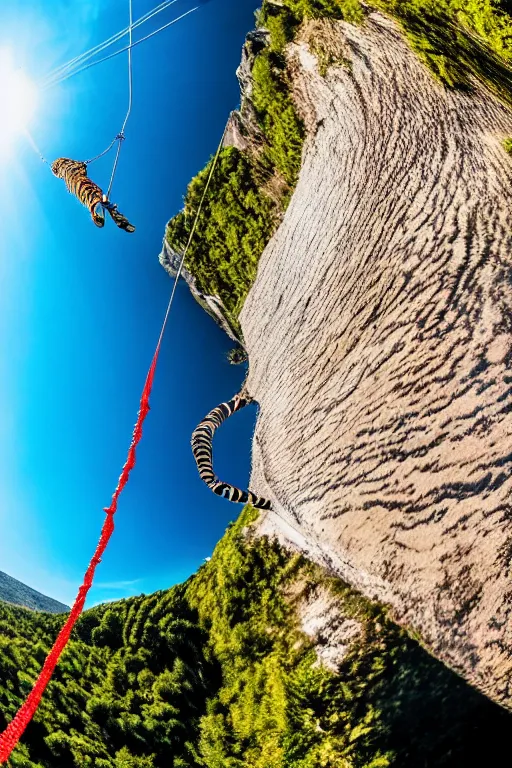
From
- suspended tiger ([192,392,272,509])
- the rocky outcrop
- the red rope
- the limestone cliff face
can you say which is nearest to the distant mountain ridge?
suspended tiger ([192,392,272,509])

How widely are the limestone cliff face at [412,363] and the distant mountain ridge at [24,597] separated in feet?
18.9

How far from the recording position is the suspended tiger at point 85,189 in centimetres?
518

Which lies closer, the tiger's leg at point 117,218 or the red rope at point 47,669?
the red rope at point 47,669

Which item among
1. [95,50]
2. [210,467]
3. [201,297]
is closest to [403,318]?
[210,467]

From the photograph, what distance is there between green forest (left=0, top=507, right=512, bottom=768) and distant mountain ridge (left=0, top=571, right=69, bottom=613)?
0.68 metres

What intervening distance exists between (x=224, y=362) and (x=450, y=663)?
555cm

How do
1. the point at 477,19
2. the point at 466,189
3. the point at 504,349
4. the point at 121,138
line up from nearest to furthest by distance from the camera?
the point at 504,349, the point at 466,189, the point at 477,19, the point at 121,138

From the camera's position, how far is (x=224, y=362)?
24.6 ft

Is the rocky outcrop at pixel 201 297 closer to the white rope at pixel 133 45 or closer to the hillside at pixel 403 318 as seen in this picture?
the white rope at pixel 133 45

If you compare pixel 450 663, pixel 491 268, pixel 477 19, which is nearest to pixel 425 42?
pixel 477 19

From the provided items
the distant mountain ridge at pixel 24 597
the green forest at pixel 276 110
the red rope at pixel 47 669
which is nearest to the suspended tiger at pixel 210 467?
the red rope at pixel 47 669

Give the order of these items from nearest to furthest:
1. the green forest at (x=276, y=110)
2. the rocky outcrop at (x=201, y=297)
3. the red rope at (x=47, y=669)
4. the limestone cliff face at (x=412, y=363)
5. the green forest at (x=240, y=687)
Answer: the red rope at (x=47, y=669) → the limestone cliff face at (x=412, y=363) → the green forest at (x=276, y=110) → the green forest at (x=240, y=687) → the rocky outcrop at (x=201, y=297)

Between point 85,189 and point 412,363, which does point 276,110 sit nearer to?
point 85,189

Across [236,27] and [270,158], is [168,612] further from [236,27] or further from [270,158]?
[236,27]
